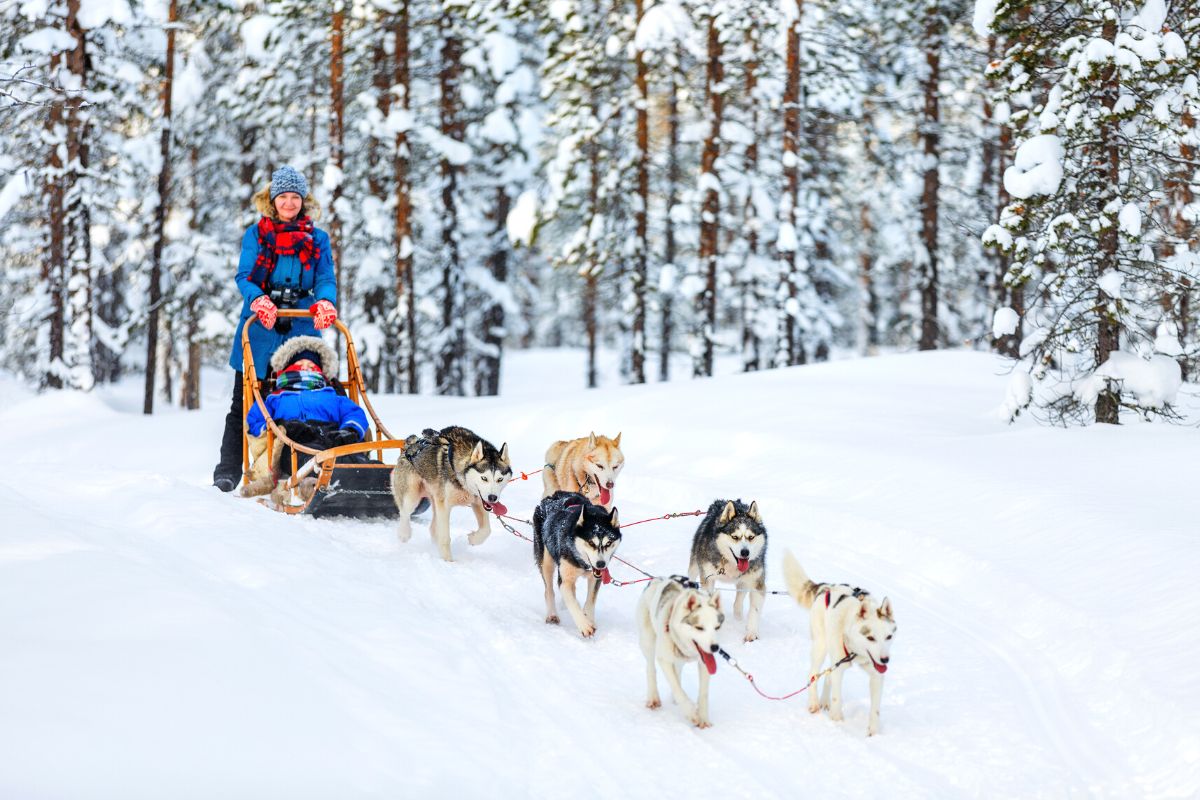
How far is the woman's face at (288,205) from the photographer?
8.27 meters

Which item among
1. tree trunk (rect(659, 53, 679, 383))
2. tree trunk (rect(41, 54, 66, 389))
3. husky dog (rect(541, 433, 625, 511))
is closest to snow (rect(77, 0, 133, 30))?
tree trunk (rect(41, 54, 66, 389))

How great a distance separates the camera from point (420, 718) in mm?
3852

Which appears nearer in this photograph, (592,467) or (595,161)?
(592,467)

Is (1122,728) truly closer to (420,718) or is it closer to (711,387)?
(420,718)

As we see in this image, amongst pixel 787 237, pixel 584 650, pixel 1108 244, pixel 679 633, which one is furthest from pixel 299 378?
pixel 787 237

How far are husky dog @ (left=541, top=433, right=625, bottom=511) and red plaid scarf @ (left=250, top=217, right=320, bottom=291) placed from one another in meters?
2.95

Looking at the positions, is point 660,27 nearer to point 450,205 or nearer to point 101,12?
point 450,205

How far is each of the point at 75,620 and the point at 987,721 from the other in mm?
3839

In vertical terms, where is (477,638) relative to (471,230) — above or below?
below

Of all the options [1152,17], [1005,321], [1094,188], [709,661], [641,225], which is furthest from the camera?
[641,225]

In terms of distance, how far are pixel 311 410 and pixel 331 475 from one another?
87cm

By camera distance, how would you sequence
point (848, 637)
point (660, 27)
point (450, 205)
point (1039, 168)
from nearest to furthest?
point (848, 637) → point (1039, 168) → point (660, 27) → point (450, 205)

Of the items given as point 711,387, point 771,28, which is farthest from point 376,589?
point 771,28

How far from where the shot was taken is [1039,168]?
30.7 feet
